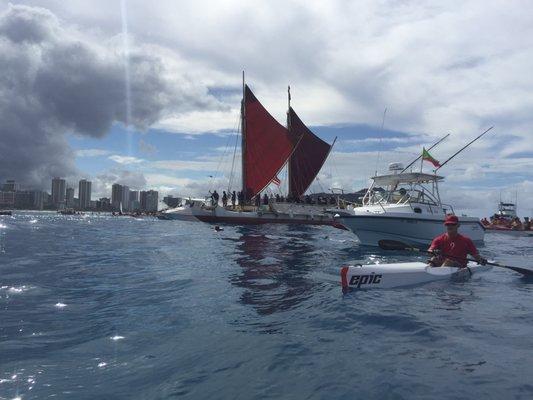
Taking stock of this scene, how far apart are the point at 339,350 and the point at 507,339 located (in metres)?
2.98

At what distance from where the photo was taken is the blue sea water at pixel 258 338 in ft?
16.9

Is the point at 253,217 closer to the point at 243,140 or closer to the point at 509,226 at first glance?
the point at 243,140

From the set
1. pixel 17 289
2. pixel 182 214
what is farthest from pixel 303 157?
pixel 17 289

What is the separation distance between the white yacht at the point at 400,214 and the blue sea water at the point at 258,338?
33.1 ft

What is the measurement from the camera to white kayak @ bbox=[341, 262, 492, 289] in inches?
428

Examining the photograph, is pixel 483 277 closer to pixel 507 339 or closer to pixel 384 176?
pixel 507 339

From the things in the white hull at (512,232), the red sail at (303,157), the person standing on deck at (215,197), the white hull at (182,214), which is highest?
the red sail at (303,157)

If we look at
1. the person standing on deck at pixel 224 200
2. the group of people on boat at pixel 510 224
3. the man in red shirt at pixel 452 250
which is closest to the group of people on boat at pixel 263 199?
the person standing on deck at pixel 224 200

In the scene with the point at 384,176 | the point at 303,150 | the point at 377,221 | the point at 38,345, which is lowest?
the point at 38,345

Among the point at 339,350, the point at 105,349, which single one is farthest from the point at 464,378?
the point at 105,349

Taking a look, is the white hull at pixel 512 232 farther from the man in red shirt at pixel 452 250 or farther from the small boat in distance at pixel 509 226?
the man in red shirt at pixel 452 250

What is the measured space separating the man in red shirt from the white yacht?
376 inches

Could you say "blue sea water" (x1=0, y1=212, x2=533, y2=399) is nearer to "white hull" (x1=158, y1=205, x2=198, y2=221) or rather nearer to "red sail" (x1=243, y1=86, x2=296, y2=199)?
"red sail" (x1=243, y1=86, x2=296, y2=199)

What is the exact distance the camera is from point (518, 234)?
5253cm
